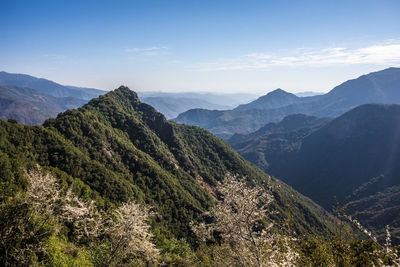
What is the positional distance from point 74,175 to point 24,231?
59.6 meters

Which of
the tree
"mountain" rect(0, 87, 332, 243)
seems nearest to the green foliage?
"mountain" rect(0, 87, 332, 243)

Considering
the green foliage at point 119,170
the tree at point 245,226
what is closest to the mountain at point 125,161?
the green foliage at point 119,170

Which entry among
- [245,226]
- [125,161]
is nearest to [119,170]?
[125,161]

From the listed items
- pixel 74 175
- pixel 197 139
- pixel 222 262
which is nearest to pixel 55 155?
pixel 74 175

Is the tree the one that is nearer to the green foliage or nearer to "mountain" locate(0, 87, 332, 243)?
the green foliage

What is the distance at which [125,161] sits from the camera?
102188 millimetres

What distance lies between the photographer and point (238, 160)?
7357 inches

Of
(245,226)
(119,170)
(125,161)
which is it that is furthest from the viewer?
(125,161)

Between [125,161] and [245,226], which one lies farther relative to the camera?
[125,161]

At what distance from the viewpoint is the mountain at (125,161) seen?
65.9m

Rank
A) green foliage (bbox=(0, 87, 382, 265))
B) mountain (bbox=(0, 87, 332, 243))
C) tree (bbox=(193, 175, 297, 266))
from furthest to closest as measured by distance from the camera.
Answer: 1. mountain (bbox=(0, 87, 332, 243))
2. green foliage (bbox=(0, 87, 382, 265))
3. tree (bbox=(193, 175, 297, 266))

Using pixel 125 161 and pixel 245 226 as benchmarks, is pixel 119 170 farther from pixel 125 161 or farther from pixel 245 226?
pixel 245 226

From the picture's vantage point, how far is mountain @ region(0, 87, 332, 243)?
65.9m

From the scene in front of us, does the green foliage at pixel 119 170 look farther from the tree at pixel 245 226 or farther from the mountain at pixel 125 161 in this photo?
the tree at pixel 245 226
